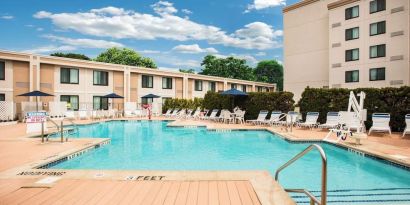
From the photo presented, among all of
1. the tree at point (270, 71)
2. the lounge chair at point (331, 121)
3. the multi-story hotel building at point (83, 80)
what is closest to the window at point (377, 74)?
the lounge chair at point (331, 121)

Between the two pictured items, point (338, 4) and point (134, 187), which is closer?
point (134, 187)

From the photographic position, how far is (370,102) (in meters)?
14.6

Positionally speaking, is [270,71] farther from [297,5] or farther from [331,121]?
[331,121]

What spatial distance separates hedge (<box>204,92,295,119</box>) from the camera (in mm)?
18750

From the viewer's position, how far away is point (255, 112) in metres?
20.2

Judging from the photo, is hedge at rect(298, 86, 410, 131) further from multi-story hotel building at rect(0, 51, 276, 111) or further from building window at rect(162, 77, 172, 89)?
building window at rect(162, 77, 172, 89)

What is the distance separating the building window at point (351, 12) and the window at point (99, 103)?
2524 centimetres

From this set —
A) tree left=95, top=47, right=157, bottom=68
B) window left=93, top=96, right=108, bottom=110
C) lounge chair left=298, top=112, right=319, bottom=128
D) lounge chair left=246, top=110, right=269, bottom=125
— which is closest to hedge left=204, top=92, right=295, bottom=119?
lounge chair left=246, top=110, right=269, bottom=125

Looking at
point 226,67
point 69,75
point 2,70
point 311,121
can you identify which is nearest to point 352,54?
point 311,121

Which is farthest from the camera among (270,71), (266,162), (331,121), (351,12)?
(270,71)

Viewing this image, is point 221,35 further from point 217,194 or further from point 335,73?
point 217,194

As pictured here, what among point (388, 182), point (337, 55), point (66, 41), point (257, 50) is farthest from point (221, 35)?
point (388, 182)

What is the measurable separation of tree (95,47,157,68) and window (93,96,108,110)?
27568 mm

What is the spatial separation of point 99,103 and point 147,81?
238 inches
